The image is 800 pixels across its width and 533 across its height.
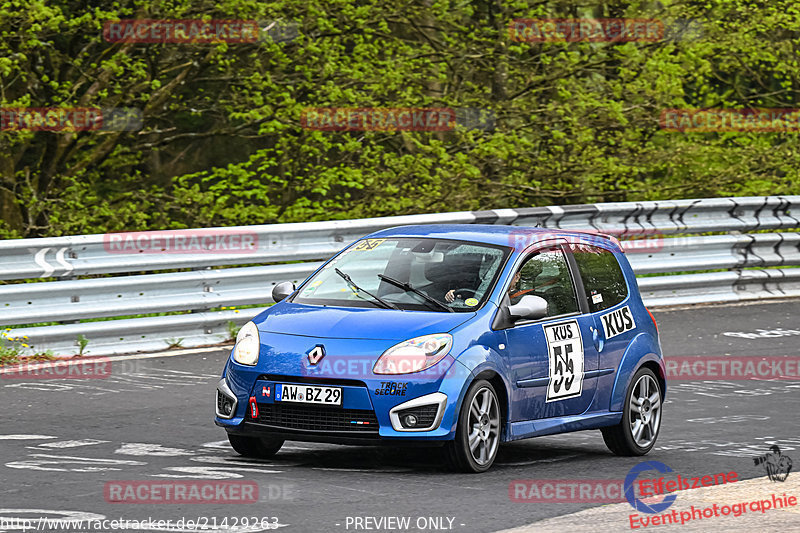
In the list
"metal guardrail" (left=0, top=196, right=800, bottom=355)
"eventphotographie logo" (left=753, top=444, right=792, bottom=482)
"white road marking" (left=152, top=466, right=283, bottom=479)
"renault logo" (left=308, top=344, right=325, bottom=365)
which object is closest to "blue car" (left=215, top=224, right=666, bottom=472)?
"renault logo" (left=308, top=344, right=325, bottom=365)

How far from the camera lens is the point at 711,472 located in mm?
8188

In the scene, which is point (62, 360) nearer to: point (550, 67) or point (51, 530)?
point (51, 530)

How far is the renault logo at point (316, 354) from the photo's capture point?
7.77 metres

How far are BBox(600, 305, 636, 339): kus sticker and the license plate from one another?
2.22 meters

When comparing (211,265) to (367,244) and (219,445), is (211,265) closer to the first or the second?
(367,244)

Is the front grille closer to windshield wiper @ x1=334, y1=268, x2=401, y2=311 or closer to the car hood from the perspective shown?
the car hood

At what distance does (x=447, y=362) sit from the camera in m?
7.75

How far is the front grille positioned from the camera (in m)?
7.69

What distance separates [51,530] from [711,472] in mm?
3956

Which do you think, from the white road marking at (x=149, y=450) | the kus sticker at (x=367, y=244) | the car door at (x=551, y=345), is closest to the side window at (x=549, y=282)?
the car door at (x=551, y=345)

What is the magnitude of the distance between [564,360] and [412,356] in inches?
52.3

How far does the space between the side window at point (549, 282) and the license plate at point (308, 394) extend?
141cm

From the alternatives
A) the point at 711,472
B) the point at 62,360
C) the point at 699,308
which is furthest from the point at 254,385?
the point at 699,308

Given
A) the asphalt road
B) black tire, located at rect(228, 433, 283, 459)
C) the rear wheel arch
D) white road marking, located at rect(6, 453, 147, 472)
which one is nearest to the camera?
the asphalt road
